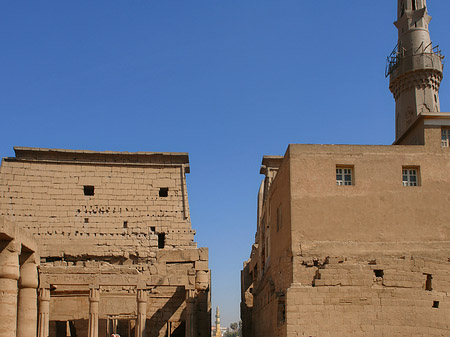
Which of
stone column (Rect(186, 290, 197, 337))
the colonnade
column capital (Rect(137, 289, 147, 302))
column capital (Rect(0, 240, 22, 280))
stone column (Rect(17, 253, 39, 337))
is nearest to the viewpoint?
column capital (Rect(0, 240, 22, 280))

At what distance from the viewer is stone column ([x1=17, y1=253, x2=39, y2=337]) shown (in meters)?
20.3

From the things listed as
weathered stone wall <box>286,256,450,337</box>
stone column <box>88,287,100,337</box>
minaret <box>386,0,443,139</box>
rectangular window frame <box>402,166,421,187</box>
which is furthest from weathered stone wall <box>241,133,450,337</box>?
minaret <box>386,0,443,139</box>

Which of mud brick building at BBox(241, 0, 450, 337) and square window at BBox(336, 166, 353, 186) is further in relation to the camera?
square window at BBox(336, 166, 353, 186)

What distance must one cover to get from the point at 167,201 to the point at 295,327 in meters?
13.1

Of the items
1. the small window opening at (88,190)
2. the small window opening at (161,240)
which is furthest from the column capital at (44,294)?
the small window opening at (88,190)

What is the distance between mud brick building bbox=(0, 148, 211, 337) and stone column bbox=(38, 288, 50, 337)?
40 mm

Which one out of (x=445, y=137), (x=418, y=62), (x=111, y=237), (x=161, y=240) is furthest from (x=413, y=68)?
(x=111, y=237)

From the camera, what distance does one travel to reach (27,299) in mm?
20625

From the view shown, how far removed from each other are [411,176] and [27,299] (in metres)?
13.2

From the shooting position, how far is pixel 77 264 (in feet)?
95.2

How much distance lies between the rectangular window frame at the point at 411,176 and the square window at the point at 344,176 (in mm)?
1814

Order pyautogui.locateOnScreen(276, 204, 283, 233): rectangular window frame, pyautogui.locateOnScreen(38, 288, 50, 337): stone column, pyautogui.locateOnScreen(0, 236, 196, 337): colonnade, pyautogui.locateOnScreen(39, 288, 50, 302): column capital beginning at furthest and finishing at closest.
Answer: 1. pyautogui.locateOnScreen(39, 288, 50, 302): column capital
2. pyautogui.locateOnScreen(38, 288, 50, 337): stone column
3. pyautogui.locateOnScreen(276, 204, 283, 233): rectangular window frame
4. pyautogui.locateOnScreen(0, 236, 196, 337): colonnade

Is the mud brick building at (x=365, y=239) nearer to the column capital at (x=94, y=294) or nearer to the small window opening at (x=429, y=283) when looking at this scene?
the small window opening at (x=429, y=283)

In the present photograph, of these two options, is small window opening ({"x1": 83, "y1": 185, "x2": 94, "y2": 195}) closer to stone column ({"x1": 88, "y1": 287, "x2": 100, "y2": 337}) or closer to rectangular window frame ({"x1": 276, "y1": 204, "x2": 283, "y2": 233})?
stone column ({"x1": 88, "y1": 287, "x2": 100, "y2": 337})
